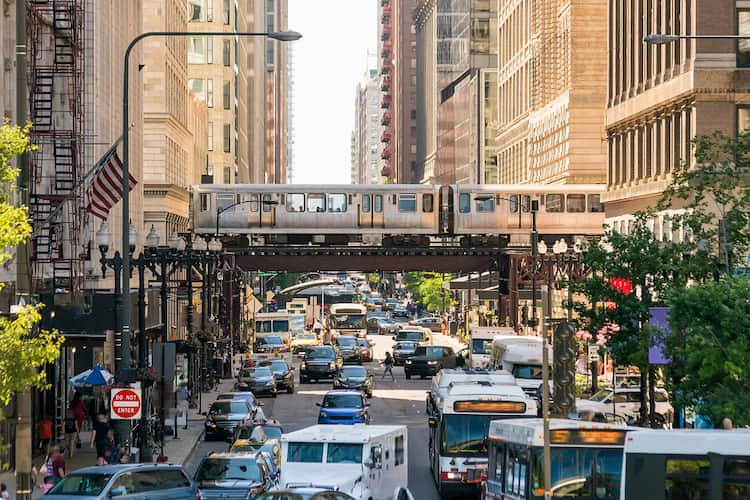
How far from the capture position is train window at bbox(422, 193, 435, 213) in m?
83.1

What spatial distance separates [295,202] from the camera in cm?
8338

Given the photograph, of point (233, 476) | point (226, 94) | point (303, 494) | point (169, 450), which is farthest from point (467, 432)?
point (226, 94)

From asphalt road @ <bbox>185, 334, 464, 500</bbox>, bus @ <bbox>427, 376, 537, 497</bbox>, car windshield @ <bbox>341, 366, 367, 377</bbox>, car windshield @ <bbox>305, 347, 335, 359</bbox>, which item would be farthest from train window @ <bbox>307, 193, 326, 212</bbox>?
bus @ <bbox>427, 376, 537, 497</bbox>

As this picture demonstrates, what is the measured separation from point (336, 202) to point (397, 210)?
129 inches

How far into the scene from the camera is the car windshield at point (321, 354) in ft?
241

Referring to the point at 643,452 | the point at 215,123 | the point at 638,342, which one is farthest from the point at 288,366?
the point at 215,123

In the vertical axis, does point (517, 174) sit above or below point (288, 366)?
above

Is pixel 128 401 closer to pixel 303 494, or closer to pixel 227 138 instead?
pixel 303 494

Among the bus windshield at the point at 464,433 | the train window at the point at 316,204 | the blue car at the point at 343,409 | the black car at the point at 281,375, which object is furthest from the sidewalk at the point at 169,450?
the train window at the point at 316,204

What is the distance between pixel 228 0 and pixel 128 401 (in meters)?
107

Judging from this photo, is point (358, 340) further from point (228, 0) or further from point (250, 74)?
point (250, 74)

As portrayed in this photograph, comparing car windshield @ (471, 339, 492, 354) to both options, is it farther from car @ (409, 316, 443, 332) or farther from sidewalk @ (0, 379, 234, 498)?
car @ (409, 316, 443, 332)

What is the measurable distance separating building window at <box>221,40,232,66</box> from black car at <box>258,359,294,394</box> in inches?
2762

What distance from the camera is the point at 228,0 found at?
13662 centimetres
